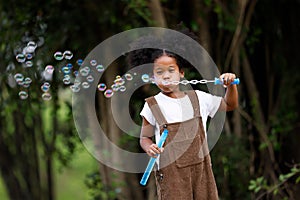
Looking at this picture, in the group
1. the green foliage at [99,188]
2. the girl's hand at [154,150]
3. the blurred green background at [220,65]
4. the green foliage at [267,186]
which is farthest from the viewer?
the green foliage at [99,188]

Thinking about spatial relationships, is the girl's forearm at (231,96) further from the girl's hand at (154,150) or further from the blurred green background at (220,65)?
the blurred green background at (220,65)

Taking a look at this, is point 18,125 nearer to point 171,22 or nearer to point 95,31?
point 95,31

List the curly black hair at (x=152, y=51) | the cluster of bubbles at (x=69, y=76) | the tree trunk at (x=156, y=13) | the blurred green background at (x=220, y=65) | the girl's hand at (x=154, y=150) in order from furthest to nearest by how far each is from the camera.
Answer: the blurred green background at (x=220, y=65), the tree trunk at (x=156, y=13), the cluster of bubbles at (x=69, y=76), the curly black hair at (x=152, y=51), the girl's hand at (x=154, y=150)

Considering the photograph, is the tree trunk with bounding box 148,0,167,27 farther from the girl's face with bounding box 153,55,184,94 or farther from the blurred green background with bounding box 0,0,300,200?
the girl's face with bounding box 153,55,184,94

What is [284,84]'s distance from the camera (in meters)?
4.35

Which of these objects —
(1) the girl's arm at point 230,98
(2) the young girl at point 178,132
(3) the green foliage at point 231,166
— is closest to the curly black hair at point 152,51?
(2) the young girl at point 178,132

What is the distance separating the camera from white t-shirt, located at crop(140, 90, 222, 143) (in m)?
2.42

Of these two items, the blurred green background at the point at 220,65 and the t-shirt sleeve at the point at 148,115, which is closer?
the t-shirt sleeve at the point at 148,115

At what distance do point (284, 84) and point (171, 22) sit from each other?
3.00 ft

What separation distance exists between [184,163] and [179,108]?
0.71 feet

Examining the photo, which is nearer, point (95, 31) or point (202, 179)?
point (202, 179)

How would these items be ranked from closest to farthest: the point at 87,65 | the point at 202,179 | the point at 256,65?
1. the point at 202,179
2. the point at 87,65
3. the point at 256,65

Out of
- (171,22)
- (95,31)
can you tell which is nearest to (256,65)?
(171,22)

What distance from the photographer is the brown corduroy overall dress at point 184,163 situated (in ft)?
7.86
